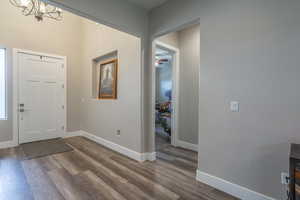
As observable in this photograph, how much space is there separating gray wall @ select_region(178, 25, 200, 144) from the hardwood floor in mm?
622

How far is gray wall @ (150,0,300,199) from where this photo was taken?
1444mm

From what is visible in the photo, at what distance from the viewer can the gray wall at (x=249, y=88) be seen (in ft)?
4.74

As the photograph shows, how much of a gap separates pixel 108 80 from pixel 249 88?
298cm

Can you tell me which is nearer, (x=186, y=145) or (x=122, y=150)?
(x=122, y=150)

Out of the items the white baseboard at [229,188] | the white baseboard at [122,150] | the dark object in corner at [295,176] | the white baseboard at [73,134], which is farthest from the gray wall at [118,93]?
the dark object in corner at [295,176]

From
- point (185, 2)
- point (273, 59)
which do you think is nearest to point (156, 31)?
point (185, 2)

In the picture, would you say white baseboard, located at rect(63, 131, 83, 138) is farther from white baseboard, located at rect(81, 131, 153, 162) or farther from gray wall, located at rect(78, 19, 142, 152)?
white baseboard, located at rect(81, 131, 153, 162)

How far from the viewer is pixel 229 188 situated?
5.93 ft

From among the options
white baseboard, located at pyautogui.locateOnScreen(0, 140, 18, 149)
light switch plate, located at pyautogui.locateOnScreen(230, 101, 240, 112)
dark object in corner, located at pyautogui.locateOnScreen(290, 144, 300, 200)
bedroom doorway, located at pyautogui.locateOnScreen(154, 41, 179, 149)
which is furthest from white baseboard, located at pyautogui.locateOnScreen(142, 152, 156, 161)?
white baseboard, located at pyautogui.locateOnScreen(0, 140, 18, 149)

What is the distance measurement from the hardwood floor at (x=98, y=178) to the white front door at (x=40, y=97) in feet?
2.92

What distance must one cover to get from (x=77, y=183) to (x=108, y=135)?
1541 millimetres

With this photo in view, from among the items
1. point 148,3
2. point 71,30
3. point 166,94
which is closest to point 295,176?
point 148,3

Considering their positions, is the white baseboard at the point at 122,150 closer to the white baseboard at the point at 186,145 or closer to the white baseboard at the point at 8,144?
the white baseboard at the point at 186,145

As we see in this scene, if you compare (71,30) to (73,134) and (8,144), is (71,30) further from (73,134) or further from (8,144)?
(8,144)
